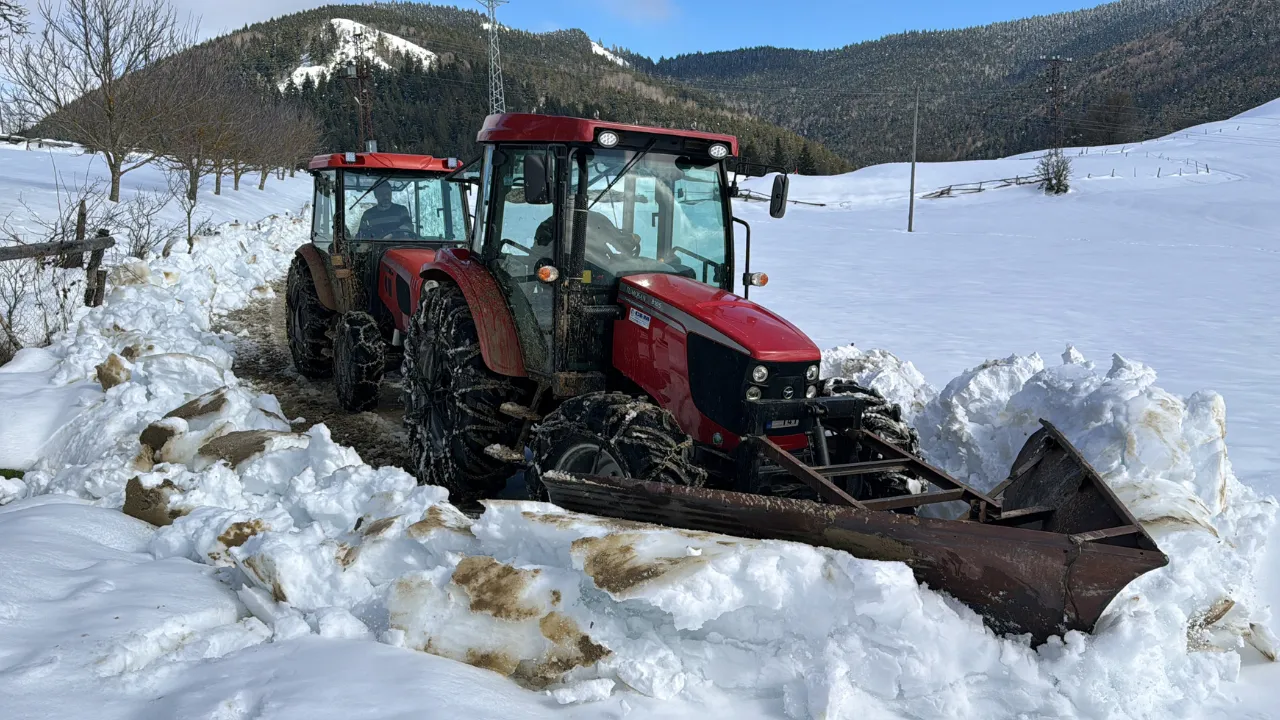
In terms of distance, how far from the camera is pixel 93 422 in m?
5.17

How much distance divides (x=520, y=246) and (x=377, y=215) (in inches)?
131

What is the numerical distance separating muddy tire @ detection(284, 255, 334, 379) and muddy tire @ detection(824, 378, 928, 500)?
522cm

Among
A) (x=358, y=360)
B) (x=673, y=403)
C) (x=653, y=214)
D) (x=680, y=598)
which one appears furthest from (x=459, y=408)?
(x=680, y=598)

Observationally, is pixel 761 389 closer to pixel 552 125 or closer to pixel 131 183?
pixel 552 125

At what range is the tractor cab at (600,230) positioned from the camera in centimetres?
436

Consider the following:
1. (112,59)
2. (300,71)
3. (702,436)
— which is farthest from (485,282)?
(300,71)

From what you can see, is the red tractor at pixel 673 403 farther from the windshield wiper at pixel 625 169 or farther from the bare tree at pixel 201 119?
the bare tree at pixel 201 119

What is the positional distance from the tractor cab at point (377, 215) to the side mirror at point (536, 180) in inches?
132

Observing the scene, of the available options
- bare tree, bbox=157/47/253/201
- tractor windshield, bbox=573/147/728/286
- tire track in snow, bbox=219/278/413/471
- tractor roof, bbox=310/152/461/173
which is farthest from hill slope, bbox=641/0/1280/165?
tractor windshield, bbox=573/147/728/286

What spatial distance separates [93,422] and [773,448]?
4.19 meters

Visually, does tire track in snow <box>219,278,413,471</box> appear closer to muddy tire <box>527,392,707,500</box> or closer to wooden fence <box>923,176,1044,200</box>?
muddy tire <box>527,392,707,500</box>

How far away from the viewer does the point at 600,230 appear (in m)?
4.52

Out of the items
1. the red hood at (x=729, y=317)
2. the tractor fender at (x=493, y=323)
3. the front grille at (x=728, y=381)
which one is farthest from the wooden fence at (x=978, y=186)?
the front grille at (x=728, y=381)

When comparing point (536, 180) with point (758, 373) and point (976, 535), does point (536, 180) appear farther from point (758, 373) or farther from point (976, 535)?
point (976, 535)
